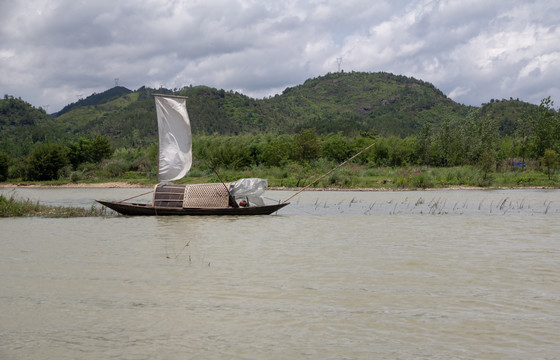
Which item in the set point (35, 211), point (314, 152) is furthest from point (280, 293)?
point (314, 152)

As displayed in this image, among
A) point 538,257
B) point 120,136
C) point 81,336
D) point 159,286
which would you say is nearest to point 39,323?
point 81,336

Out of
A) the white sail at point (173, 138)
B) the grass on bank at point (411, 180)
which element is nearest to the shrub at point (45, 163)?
the grass on bank at point (411, 180)

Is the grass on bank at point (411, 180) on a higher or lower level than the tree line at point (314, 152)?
lower

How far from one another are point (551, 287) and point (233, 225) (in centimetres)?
1193

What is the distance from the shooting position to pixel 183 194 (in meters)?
21.7

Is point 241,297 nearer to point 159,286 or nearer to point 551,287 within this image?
point 159,286

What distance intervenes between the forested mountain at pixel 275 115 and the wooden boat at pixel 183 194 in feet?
237

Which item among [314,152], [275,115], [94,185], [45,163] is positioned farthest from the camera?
[275,115]

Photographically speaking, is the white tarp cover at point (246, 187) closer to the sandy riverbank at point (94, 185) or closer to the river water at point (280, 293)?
the river water at point (280, 293)

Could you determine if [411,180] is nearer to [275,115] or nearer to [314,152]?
[314,152]

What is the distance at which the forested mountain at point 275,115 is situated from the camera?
111 m

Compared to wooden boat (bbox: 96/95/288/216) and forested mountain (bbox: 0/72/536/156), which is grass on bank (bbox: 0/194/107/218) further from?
forested mountain (bbox: 0/72/536/156)

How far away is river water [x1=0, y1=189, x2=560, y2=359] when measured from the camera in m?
6.73

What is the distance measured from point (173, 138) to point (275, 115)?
116656 millimetres
